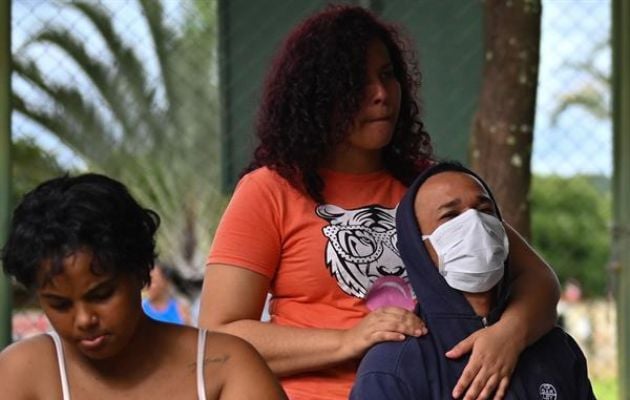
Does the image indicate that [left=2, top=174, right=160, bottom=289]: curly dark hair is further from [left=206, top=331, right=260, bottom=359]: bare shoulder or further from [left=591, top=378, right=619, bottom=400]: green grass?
[left=591, top=378, right=619, bottom=400]: green grass

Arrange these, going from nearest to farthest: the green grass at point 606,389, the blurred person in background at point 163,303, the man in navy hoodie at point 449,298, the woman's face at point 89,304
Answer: the woman's face at point 89,304
the man in navy hoodie at point 449,298
the blurred person in background at point 163,303
the green grass at point 606,389

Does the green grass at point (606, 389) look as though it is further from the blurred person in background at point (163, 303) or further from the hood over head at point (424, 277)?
the hood over head at point (424, 277)

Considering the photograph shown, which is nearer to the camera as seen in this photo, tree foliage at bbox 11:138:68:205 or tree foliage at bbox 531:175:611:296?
tree foliage at bbox 11:138:68:205

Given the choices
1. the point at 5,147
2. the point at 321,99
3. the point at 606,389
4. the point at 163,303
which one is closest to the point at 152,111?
the point at 163,303

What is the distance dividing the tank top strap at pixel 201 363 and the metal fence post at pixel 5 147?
66.5 inches

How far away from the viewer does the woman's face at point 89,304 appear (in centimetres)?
256

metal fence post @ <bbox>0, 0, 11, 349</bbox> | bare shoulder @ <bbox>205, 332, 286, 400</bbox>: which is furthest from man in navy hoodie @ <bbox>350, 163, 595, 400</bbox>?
metal fence post @ <bbox>0, 0, 11, 349</bbox>

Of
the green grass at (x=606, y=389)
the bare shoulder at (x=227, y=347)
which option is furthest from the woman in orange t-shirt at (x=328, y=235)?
the green grass at (x=606, y=389)

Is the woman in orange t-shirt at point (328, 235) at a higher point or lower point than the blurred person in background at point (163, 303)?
higher

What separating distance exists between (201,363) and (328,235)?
2.27ft

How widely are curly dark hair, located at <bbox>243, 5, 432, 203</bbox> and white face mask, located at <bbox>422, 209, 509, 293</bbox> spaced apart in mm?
356

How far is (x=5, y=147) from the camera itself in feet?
14.1

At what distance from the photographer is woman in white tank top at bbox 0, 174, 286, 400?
257 centimetres

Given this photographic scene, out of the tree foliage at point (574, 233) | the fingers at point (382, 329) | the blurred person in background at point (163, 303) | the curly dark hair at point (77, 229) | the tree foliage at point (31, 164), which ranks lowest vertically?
the tree foliage at point (574, 233)
